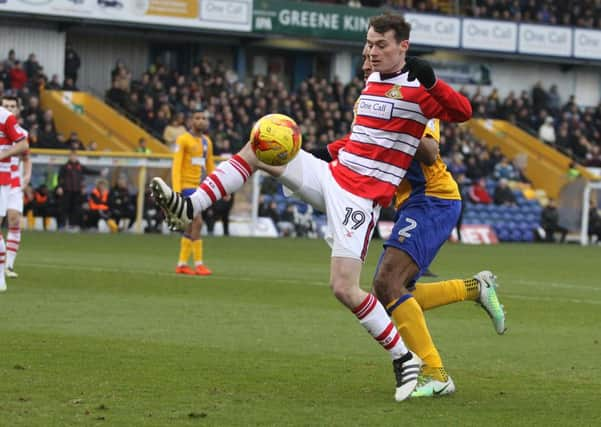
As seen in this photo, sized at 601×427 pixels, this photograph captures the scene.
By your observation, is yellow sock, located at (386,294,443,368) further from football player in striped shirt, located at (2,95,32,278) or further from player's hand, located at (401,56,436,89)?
football player in striped shirt, located at (2,95,32,278)

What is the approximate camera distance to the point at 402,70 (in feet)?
27.0

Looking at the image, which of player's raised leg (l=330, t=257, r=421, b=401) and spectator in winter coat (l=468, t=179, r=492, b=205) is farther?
spectator in winter coat (l=468, t=179, r=492, b=205)

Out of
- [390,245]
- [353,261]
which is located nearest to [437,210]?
[390,245]

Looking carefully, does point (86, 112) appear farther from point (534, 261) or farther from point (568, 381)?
point (568, 381)

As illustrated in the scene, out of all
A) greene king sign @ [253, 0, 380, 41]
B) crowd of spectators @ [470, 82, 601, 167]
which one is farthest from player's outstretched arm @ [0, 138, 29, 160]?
crowd of spectators @ [470, 82, 601, 167]

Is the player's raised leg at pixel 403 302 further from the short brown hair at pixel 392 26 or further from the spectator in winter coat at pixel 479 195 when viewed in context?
the spectator in winter coat at pixel 479 195

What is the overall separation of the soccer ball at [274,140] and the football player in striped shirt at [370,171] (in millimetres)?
80

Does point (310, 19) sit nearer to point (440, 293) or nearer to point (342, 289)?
point (440, 293)

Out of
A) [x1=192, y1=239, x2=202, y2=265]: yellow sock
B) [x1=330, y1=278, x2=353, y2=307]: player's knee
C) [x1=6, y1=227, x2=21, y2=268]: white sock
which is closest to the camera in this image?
[x1=330, y1=278, x2=353, y2=307]: player's knee

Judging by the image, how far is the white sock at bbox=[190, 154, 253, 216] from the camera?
7.88 meters

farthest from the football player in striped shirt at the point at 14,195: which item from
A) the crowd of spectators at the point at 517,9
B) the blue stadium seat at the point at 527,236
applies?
the crowd of spectators at the point at 517,9

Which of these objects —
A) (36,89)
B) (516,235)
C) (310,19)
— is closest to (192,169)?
(36,89)

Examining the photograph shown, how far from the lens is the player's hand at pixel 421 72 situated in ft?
25.2

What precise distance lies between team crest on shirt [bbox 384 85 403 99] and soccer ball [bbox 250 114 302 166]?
0.67 meters
